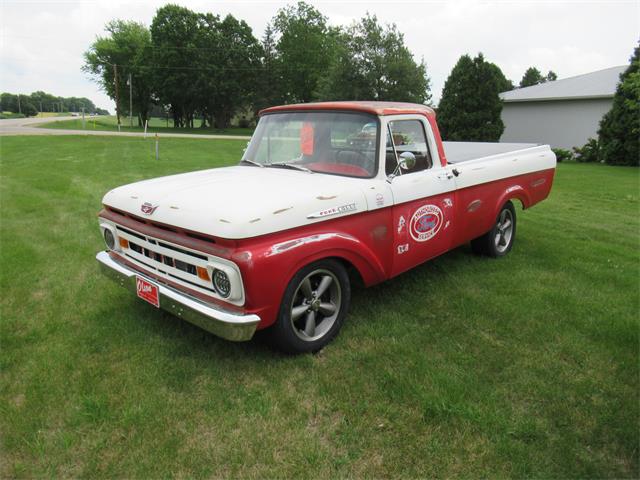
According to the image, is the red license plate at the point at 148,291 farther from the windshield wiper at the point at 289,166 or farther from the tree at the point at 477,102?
the tree at the point at 477,102

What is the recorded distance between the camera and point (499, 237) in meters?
5.68

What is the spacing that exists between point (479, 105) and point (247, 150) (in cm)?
1853

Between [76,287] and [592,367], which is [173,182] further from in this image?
[592,367]

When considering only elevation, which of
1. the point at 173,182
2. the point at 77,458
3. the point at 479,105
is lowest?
the point at 77,458

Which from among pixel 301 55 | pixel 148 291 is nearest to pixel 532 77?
pixel 301 55

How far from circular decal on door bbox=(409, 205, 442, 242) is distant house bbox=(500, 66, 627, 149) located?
2145 cm

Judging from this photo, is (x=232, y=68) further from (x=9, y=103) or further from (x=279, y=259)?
(x=9, y=103)

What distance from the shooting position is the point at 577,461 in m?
2.42

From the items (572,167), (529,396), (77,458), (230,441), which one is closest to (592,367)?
(529,396)

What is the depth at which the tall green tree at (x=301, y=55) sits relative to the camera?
5112cm

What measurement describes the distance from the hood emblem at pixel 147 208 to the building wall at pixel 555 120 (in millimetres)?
23456

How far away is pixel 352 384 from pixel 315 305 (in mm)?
628

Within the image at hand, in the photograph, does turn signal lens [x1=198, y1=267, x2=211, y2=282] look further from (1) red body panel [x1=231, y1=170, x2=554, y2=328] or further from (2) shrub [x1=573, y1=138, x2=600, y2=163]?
(2) shrub [x1=573, y1=138, x2=600, y2=163]

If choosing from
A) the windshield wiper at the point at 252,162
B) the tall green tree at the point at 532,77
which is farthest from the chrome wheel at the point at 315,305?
the tall green tree at the point at 532,77
